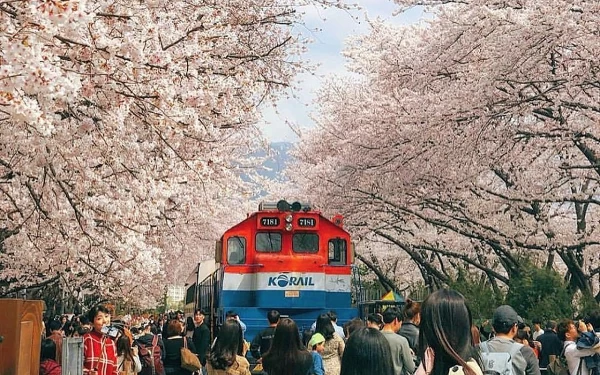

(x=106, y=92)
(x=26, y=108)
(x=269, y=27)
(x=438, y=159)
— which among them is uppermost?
(x=269, y=27)

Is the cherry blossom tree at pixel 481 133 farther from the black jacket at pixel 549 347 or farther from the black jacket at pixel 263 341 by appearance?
the black jacket at pixel 263 341

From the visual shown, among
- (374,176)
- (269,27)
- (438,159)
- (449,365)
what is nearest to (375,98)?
(374,176)

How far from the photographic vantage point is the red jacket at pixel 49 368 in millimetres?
8245

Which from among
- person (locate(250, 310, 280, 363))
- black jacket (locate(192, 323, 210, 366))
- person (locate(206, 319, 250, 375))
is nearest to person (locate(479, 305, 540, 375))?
person (locate(206, 319, 250, 375))

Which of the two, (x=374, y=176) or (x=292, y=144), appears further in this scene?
(x=292, y=144)

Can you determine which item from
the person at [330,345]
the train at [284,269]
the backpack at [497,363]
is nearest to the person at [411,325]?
the person at [330,345]

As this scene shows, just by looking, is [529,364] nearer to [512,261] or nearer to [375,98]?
[375,98]

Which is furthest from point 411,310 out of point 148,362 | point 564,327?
point 148,362

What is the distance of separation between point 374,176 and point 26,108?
17.5 m

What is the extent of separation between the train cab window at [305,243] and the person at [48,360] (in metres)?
7.88

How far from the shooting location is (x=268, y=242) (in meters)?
16.0

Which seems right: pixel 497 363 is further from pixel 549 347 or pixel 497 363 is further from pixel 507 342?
pixel 549 347

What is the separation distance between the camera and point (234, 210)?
38.6 metres

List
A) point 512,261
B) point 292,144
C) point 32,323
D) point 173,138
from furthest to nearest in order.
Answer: point 292,144 → point 512,261 → point 173,138 → point 32,323
